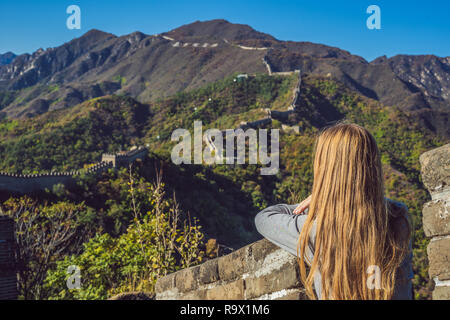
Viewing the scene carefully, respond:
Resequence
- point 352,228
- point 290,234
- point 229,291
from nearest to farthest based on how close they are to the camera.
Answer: point 352,228
point 290,234
point 229,291

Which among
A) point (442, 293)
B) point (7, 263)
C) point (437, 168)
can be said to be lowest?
point (7, 263)

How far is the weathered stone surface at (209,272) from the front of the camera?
78.5 inches

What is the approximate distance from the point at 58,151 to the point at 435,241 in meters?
32.9

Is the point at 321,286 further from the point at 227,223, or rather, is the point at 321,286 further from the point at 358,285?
the point at 227,223

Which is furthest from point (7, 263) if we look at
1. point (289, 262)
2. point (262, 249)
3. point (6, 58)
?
point (6, 58)

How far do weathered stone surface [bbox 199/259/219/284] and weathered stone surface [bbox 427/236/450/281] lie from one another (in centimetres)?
97

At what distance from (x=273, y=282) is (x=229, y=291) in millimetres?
308

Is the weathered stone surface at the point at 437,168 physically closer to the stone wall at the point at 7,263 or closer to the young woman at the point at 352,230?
the young woman at the point at 352,230

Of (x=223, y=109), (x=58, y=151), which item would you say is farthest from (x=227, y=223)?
(x=223, y=109)

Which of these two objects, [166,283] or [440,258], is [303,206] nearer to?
[440,258]

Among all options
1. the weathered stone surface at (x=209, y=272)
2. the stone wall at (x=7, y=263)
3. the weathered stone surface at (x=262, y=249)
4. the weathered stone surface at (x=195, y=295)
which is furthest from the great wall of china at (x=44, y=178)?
the weathered stone surface at (x=262, y=249)

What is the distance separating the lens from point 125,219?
16.5 meters

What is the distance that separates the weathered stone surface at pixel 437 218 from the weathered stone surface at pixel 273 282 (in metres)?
0.57
